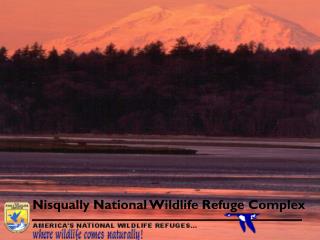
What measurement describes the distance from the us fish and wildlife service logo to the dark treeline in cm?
8756

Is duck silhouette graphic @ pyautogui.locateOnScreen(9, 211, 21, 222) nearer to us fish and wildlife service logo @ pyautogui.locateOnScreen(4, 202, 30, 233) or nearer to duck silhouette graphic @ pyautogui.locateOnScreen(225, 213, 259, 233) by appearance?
us fish and wildlife service logo @ pyautogui.locateOnScreen(4, 202, 30, 233)

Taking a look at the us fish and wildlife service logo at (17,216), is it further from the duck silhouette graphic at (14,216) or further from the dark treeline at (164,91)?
the dark treeline at (164,91)

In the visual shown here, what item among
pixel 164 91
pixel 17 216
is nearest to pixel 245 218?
pixel 17 216

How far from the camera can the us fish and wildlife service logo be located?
25.7 metres

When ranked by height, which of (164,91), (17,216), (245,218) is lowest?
(245,218)

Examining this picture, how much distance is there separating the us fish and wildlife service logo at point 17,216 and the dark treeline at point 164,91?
87.6 metres

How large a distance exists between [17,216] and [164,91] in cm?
10933

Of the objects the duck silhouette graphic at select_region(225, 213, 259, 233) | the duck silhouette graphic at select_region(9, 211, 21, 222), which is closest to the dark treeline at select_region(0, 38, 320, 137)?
the duck silhouette graphic at select_region(225, 213, 259, 233)

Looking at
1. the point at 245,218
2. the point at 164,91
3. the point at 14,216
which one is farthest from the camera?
the point at 164,91

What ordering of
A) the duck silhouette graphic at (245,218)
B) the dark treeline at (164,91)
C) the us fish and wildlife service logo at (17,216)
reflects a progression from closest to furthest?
1. the us fish and wildlife service logo at (17,216)
2. the duck silhouette graphic at (245,218)
3. the dark treeline at (164,91)

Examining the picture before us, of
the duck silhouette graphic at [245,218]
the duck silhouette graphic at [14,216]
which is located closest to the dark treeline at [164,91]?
the duck silhouette graphic at [245,218]

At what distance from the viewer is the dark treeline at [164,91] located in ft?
412

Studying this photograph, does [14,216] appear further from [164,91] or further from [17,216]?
[164,91]

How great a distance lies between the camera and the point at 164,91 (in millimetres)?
136250
